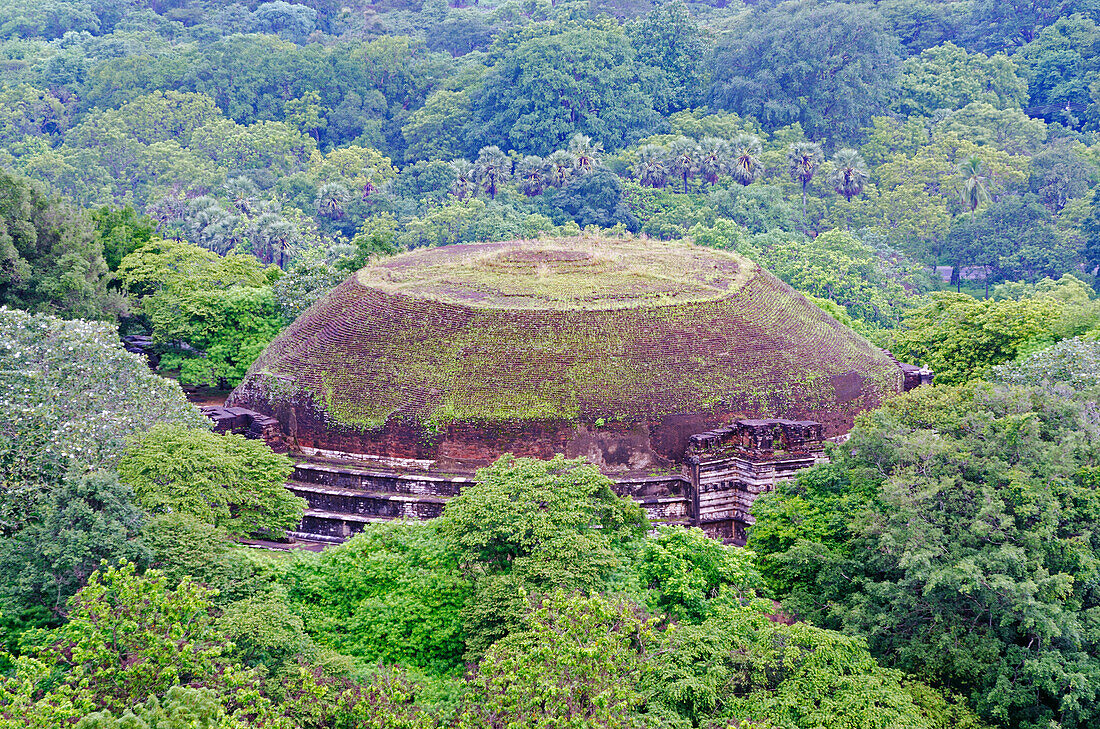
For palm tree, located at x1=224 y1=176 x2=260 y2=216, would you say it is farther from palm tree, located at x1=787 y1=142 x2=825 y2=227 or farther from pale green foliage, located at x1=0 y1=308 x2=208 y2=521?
pale green foliage, located at x1=0 y1=308 x2=208 y2=521

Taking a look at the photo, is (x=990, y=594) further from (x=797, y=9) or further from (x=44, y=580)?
(x=797, y=9)

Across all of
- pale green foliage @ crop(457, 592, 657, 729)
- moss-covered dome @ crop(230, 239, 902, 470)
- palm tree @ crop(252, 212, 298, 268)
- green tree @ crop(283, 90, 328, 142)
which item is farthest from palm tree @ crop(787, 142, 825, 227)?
pale green foliage @ crop(457, 592, 657, 729)

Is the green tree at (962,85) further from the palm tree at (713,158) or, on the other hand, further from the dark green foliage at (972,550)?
the dark green foliage at (972,550)

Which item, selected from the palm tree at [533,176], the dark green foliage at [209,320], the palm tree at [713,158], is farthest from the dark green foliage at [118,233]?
the palm tree at [713,158]

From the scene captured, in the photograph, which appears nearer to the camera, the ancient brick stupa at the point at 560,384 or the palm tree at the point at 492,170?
the ancient brick stupa at the point at 560,384

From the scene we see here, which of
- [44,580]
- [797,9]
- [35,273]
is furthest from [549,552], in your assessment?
[797,9]

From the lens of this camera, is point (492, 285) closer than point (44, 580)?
No
